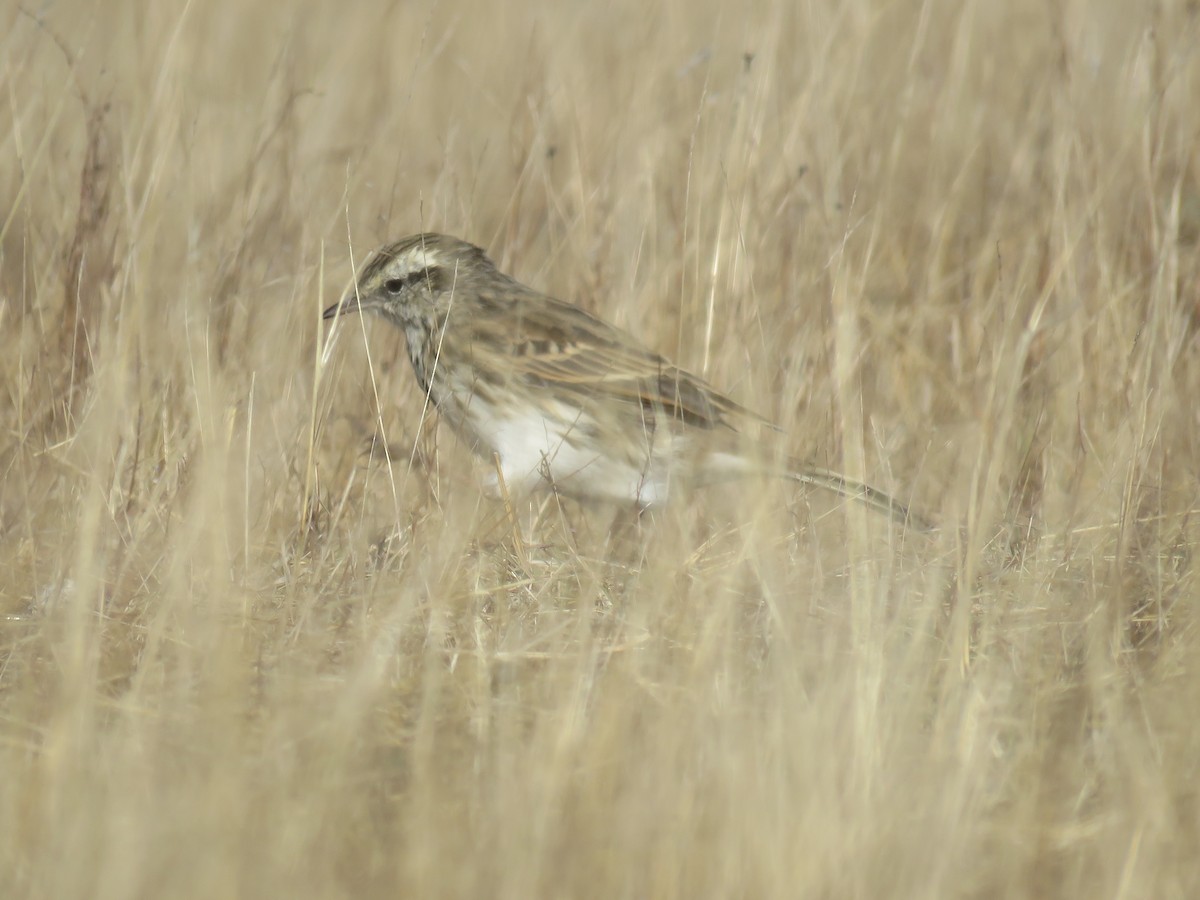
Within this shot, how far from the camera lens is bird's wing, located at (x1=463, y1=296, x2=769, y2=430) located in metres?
5.19

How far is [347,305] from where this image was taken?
5.51 m

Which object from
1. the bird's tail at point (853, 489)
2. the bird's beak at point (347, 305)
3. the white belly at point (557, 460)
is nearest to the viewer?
the bird's tail at point (853, 489)

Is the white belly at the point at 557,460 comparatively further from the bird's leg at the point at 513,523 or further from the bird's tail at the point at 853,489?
the bird's tail at the point at 853,489

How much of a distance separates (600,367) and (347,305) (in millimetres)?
925

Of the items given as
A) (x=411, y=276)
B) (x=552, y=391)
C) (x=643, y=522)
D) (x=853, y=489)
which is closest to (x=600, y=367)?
(x=552, y=391)

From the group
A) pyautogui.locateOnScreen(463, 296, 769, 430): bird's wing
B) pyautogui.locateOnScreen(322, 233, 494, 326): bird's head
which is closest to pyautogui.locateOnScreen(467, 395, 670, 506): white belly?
pyautogui.locateOnScreen(463, 296, 769, 430): bird's wing

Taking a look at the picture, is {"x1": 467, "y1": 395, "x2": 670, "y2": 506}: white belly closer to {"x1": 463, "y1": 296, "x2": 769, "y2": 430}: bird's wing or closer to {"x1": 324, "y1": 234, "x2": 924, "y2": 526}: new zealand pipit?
{"x1": 324, "y1": 234, "x2": 924, "y2": 526}: new zealand pipit

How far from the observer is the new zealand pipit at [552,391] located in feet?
16.9

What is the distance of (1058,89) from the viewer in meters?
6.01

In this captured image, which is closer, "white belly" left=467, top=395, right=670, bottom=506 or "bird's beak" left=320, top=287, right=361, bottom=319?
"white belly" left=467, top=395, right=670, bottom=506

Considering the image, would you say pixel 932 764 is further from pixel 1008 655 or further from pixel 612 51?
pixel 612 51

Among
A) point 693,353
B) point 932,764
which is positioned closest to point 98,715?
point 932,764

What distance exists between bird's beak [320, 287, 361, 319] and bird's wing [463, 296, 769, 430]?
505 mm

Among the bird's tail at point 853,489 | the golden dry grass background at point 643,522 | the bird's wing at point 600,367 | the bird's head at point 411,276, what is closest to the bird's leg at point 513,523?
the golden dry grass background at point 643,522
